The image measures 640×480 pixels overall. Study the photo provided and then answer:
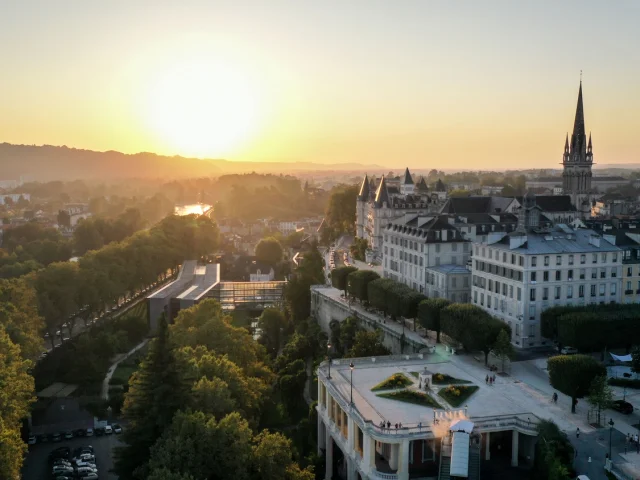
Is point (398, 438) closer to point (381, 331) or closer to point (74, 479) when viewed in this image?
point (74, 479)

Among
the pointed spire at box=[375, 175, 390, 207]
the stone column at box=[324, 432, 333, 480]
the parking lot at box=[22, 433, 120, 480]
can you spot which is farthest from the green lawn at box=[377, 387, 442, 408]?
the pointed spire at box=[375, 175, 390, 207]

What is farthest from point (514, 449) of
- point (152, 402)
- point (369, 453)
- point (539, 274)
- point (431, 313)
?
point (539, 274)

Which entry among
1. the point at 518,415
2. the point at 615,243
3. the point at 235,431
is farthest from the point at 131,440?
the point at 615,243

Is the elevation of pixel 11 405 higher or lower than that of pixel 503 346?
lower

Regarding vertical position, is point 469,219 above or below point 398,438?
above

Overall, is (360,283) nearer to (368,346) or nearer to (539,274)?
(368,346)

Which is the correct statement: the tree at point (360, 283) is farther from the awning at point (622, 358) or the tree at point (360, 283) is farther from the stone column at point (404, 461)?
the stone column at point (404, 461)

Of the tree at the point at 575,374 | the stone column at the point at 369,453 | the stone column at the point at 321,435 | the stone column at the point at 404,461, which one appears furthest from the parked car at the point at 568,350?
the stone column at the point at 369,453
